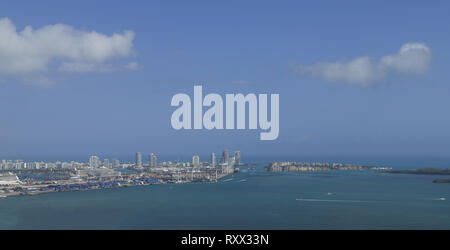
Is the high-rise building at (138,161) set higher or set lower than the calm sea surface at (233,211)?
Answer: higher

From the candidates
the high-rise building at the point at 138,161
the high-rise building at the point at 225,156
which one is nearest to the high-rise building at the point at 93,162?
the high-rise building at the point at 138,161

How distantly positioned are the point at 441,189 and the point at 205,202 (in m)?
8.13

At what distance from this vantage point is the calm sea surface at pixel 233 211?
6512 millimetres

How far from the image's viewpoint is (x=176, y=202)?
9344 mm

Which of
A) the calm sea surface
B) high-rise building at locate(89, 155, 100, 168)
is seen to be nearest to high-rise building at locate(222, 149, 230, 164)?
high-rise building at locate(89, 155, 100, 168)

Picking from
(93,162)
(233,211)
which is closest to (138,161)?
(93,162)

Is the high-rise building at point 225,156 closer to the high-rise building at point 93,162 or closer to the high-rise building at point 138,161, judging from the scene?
the high-rise building at point 138,161

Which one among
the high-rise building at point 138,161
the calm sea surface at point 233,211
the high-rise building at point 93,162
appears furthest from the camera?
the high-rise building at point 138,161

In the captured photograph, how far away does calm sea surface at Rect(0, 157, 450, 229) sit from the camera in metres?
6.51

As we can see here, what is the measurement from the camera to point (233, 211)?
784 cm

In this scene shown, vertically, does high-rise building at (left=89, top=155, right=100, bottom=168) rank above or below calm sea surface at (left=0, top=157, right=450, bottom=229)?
above

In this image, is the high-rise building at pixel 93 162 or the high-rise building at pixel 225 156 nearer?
the high-rise building at pixel 93 162

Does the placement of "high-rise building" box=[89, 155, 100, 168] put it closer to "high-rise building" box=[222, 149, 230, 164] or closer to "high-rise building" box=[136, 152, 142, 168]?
"high-rise building" box=[136, 152, 142, 168]
